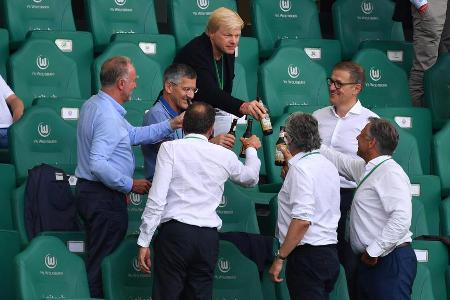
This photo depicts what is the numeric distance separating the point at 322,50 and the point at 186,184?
2.98 metres

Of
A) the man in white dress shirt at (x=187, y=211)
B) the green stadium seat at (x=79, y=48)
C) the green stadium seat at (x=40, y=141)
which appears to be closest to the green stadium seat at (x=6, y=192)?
the green stadium seat at (x=40, y=141)

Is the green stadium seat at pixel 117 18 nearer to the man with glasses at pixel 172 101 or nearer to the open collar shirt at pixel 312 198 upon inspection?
the man with glasses at pixel 172 101

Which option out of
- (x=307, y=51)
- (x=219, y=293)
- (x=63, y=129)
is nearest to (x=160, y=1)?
(x=307, y=51)

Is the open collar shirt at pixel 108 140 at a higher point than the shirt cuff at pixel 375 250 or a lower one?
higher

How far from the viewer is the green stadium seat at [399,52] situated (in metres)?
8.96

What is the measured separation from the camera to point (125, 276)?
641cm

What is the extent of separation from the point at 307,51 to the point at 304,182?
2788 millimetres

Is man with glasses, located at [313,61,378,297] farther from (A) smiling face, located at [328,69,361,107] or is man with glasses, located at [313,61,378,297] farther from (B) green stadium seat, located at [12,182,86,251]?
(B) green stadium seat, located at [12,182,86,251]

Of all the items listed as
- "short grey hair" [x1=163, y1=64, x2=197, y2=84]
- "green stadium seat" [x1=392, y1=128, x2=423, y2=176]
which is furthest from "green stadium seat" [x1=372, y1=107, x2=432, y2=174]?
"short grey hair" [x1=163, y1=64, x2=197, y2=84]

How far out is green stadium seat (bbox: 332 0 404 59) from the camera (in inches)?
361

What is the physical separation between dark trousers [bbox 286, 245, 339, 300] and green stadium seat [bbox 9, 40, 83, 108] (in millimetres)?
2467

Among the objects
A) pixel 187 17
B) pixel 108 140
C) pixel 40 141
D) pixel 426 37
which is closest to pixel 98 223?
pixel 108 140

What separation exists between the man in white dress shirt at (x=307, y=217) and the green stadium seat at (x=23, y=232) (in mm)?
1021

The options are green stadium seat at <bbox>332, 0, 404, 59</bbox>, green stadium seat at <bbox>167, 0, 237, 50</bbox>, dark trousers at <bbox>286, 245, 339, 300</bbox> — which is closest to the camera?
dark trousers at <bbox>286, 245, 339, 300</bbox>
